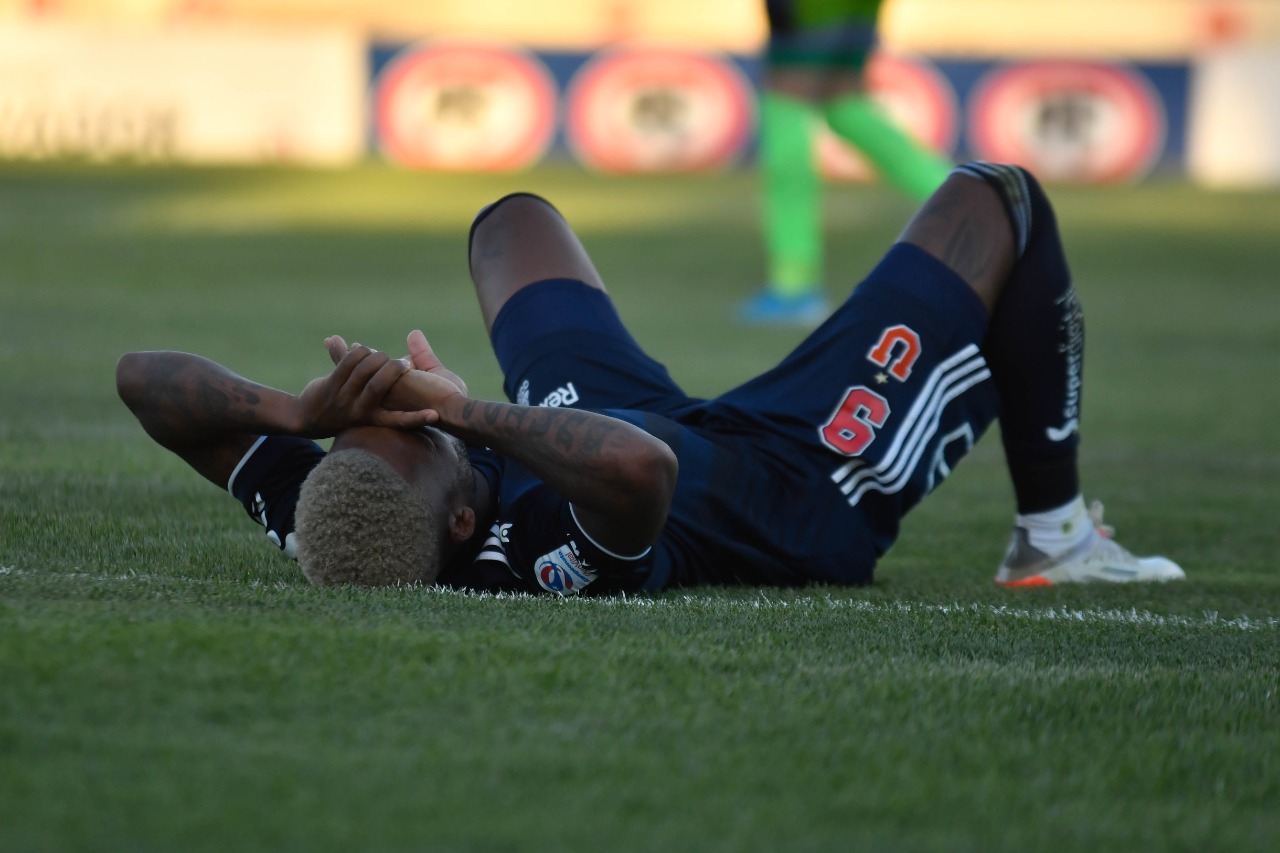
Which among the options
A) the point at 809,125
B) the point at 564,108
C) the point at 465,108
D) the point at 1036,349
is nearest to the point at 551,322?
the point at 1036,349

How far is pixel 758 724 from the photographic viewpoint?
1962mm

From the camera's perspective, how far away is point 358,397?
2445mm

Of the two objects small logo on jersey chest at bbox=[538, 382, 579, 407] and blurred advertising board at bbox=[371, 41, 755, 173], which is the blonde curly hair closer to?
small logo on jersey chest at bbox=[538, 382, 579, 407]

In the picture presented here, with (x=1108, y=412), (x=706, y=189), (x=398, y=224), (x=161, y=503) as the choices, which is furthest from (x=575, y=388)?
(x=706, y=189)

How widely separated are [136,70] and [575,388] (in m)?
10.9

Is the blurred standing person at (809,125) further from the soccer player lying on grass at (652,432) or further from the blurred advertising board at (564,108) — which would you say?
the blurred advertising board at (564,108)

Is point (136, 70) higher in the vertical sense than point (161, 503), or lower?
Answer: higher

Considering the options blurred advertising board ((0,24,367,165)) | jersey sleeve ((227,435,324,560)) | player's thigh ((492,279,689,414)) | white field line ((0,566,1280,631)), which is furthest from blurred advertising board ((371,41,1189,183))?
white field line ((0,566,1280,631))

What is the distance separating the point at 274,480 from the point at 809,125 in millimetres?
4590

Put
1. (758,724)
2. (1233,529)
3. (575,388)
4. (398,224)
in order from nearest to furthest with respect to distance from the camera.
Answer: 1. (758,724)
2. (575,388)
3. (1233,529)
4. (398,224)

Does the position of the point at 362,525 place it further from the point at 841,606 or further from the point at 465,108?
the point at 465,108

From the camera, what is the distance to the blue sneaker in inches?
287

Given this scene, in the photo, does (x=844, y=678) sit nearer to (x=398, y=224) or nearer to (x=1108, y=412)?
(x=1108, y=412)

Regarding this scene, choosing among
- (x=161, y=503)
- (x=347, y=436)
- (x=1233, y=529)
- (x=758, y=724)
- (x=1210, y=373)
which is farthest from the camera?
(x=1210, y=373)
